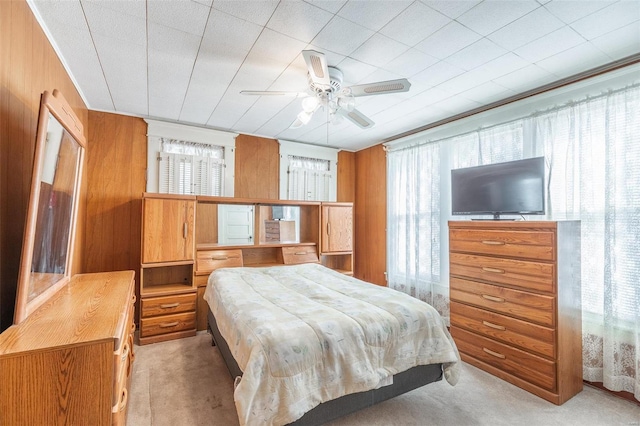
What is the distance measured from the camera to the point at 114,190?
3.57 metres

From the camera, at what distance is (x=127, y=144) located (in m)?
3.64

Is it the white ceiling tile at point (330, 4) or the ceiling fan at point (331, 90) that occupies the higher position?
the white ceiling tile at point (330, 4)

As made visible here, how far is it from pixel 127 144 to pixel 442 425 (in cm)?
431

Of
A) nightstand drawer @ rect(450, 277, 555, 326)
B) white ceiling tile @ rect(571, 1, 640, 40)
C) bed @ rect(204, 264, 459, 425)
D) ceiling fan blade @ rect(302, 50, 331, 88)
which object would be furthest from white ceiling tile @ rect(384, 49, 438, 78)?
nightstand drawer @ rect(450, 277, 555, 326)

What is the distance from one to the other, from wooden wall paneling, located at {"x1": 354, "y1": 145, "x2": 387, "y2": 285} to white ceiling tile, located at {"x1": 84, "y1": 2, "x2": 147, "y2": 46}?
3.63 meters

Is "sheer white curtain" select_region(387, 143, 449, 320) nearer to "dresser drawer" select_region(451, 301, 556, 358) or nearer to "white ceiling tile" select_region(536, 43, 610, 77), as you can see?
"dresser drawer" select_region(451, 301, 556, 358)

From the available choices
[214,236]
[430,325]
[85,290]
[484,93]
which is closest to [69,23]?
[85,290]

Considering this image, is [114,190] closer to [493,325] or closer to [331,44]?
[331,44]

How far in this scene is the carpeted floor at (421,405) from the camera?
200 cm

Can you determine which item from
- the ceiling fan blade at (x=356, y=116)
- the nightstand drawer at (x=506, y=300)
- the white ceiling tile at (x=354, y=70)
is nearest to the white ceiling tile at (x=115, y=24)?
the white ceiling tile at (x=354, y=70)

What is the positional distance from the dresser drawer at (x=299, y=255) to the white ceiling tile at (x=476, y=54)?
9.78 ft

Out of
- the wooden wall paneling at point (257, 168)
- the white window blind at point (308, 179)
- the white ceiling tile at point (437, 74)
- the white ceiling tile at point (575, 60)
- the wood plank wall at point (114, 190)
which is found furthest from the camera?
the white window blind at point (308, 179)

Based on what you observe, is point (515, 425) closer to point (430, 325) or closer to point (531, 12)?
point (430, 325)

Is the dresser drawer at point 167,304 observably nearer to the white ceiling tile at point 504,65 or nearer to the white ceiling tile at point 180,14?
the white ceiling tile at point 180,14
